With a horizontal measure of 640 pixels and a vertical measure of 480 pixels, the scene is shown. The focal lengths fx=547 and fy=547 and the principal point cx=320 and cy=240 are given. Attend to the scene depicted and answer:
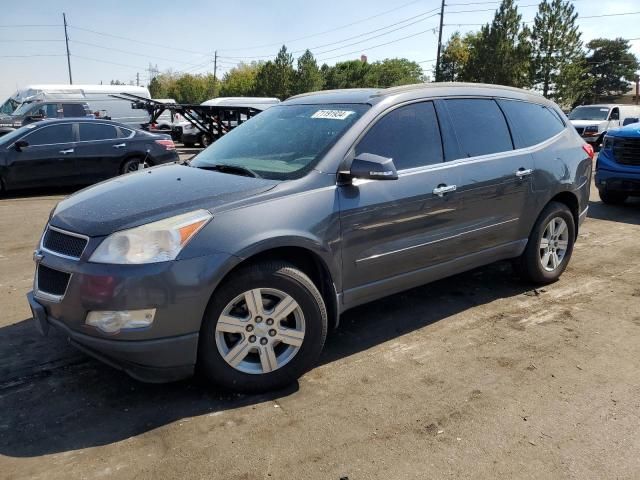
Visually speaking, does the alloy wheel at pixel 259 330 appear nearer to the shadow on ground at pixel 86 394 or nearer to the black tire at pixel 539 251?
the shadow on ground at pixel 86 394

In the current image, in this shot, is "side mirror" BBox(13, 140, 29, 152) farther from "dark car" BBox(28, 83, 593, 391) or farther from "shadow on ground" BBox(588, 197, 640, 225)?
"shadow on ground" BBox(588, 197, 640, 225)

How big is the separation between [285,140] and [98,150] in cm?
797

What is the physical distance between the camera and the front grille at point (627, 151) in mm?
8699

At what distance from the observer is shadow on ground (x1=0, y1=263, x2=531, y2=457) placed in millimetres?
2799

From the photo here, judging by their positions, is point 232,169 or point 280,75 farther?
Result: point 280,75

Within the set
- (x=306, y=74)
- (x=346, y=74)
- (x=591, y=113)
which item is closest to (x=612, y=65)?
(x=346, y=74)

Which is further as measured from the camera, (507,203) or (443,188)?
(507,203)

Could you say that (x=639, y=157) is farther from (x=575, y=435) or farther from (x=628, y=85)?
(x=628, y=85)

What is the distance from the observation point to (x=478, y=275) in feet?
17.9

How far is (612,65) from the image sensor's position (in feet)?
295

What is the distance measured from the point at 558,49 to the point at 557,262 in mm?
45240

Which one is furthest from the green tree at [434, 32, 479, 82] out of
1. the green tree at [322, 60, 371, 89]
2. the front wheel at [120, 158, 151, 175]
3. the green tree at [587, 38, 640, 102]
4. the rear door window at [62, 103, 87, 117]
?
the front wheel at [120, 158, 151, 175]

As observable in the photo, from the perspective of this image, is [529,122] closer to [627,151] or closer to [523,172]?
[523,172]

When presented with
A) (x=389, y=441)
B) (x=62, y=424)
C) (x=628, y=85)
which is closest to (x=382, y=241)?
(x=389, y=441)
